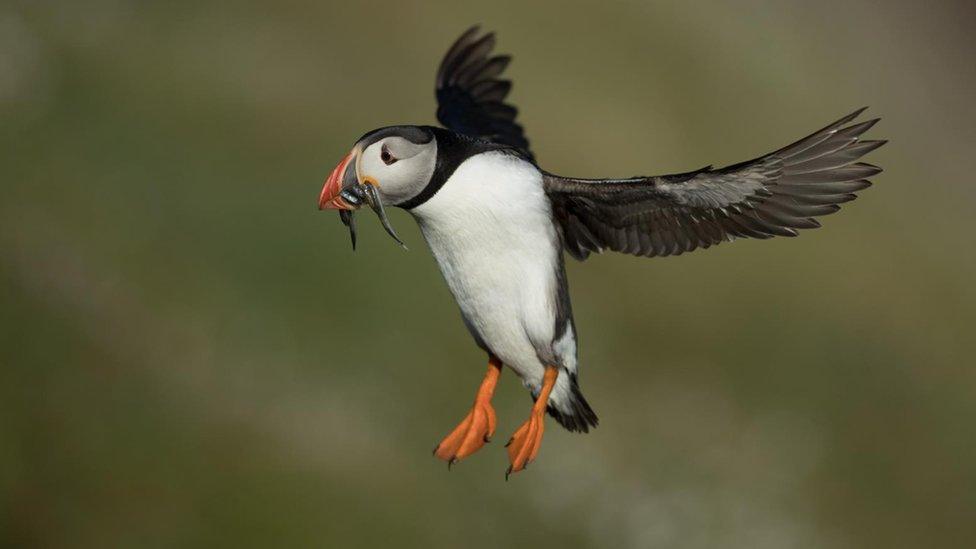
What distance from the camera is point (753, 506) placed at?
9266 millimetres

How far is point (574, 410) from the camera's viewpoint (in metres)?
4.95

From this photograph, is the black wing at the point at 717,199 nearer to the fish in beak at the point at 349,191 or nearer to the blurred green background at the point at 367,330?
the fish in beak at the point at 349,191

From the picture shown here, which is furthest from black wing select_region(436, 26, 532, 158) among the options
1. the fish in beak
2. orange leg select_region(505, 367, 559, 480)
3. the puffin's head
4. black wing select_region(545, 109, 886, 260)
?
the fish in beak

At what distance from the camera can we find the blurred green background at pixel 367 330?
26.6ft

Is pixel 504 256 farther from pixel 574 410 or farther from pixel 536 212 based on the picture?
pixel 574 410

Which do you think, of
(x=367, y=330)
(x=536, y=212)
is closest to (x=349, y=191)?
(x=536, y=212)

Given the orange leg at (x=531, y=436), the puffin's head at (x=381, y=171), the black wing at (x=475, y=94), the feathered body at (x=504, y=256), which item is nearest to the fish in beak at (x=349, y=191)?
the puffin's head at (x=381, y=171)

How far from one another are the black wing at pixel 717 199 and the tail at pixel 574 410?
0.56m

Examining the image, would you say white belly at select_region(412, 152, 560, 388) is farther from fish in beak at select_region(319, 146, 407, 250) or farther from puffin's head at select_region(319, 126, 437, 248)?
fish in beak at select_region(319, 146, 407, 250)

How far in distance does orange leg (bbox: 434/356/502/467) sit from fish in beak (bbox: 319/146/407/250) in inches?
40.4

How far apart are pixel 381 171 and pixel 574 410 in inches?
60.9

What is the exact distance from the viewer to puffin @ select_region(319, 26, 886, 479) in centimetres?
401

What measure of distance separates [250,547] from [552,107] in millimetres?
5174

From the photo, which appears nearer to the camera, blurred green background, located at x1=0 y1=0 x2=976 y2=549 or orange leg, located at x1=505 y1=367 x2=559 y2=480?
orange leg, located at x1=505 y1=367 x2=559 y2=480
